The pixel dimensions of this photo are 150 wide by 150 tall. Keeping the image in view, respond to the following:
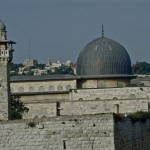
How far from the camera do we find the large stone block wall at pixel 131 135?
25825mm

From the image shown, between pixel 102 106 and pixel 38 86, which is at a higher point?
pixel 38 86

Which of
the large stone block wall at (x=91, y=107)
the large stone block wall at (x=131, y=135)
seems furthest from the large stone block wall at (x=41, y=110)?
the large stone block wall at (x=131, y=135)

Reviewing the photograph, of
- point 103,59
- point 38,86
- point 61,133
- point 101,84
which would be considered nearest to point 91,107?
point 101,84

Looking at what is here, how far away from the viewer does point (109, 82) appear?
2633 inches

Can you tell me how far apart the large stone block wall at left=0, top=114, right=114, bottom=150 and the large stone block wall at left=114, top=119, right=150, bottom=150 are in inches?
18.9

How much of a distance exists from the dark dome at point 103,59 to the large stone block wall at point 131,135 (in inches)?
1361

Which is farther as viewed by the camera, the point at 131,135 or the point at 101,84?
the point at 101,84

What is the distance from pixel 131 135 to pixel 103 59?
3977 cm

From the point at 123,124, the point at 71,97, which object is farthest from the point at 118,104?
the point at 123,124

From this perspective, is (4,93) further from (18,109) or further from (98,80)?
(98,80)

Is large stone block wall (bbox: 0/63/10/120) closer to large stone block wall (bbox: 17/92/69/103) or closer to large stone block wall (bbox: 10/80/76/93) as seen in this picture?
large stone block wall (bbox: 17/92/69/103)

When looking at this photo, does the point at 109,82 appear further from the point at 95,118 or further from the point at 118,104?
the point at 95,118

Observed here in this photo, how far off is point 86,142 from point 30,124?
1.94 meters

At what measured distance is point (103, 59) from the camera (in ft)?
222
